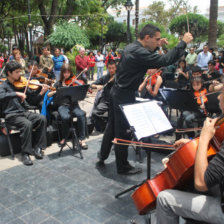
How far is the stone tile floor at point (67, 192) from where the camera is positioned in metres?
2.82

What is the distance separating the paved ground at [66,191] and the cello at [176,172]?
74 centimetres

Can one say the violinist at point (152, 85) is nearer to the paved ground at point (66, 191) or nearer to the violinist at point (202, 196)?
the paved ground at point (66, 191)

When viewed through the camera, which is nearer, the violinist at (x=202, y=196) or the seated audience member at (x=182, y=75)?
the violinist at (x=202, y=196)

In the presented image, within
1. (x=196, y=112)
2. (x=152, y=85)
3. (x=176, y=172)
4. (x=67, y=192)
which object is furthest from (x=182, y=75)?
(x=176, y=172)

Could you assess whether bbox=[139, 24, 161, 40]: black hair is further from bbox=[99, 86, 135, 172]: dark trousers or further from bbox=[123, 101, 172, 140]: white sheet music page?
bbox=[123, 101, 172, 140]: white sheet music page

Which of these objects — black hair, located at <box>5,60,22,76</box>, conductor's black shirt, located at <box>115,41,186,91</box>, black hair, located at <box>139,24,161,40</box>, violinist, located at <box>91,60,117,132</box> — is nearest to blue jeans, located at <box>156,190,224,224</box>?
conductor's black shirt, located at <box>115,41,186,91</box>

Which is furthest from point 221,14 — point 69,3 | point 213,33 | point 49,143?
point 49,143

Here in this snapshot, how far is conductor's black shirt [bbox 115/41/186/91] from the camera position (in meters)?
2.99

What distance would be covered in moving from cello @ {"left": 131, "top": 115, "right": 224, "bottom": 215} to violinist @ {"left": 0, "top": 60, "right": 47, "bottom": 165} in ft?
8.44

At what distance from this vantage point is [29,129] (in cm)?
431

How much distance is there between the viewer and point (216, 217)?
1711mm

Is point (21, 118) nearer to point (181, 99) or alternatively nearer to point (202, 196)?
point (181, 99)

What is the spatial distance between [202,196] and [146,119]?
108 cm

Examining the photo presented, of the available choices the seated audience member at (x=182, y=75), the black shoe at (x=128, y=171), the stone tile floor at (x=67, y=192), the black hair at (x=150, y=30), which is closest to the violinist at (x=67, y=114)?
the stone tile floor at (x=67, y=192)
